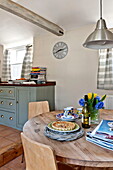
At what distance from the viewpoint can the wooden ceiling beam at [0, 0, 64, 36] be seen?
2.10 m

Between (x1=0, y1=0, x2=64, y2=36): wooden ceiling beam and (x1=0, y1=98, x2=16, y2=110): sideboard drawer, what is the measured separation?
5.86 feet

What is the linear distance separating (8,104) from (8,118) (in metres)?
0.34

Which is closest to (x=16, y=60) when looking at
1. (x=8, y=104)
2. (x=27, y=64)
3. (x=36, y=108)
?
(x=27, y=64)

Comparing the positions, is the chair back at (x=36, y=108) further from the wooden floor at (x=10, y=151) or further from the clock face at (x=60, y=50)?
the clock face at (x=60, y=50)

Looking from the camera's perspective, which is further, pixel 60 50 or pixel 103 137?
pixel 60 50

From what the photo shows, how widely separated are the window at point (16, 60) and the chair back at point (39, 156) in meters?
3.73

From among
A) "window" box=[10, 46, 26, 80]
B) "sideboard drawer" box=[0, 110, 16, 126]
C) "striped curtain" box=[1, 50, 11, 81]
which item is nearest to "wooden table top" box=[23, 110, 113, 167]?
"sideboard drawer" box=[0, 110, 16, 126]

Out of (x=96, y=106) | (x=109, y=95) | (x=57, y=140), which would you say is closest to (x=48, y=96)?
(x=109, y=95)

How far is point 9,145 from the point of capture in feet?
7.79

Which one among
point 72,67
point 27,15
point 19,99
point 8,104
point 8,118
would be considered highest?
point 27,15

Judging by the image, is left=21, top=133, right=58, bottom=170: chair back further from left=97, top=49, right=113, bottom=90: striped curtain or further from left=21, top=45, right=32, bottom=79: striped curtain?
left=21, top=45, right=32, bottom=79: striped curtain

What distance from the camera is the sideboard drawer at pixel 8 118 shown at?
319cm

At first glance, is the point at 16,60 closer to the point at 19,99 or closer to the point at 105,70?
the point at 19,99

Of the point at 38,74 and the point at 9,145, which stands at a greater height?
the point at 38,74
